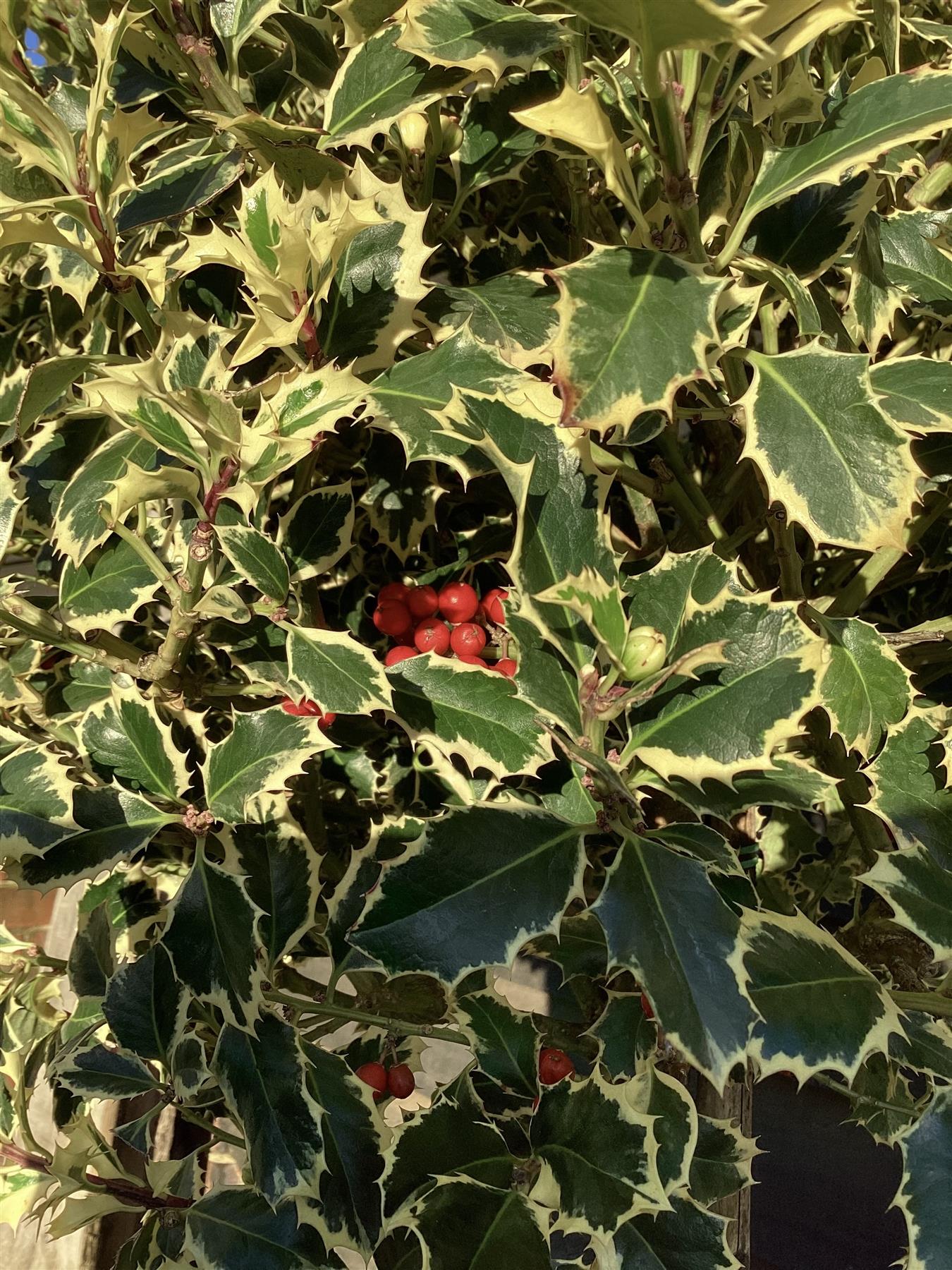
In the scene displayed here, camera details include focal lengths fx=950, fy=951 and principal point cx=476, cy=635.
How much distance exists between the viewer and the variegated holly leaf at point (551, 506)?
67 cm

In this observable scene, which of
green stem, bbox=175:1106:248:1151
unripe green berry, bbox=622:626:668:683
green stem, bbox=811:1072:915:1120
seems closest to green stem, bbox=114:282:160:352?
unripe green berry, bbox=622:626:668:683

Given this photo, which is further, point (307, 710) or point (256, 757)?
point (307, 710)

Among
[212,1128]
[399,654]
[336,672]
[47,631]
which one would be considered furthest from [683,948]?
[47,631]

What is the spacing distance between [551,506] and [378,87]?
1.27ft

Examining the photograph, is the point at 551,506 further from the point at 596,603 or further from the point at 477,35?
the point at 477,35

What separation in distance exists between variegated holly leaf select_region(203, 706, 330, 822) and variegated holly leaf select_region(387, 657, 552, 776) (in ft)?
0.27

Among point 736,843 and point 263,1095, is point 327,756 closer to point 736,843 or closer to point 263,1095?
point 263,1095

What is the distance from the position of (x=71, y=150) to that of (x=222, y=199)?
350mm

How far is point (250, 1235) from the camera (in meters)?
0.81

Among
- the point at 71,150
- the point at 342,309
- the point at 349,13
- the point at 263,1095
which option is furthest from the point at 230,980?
the point at 349,13

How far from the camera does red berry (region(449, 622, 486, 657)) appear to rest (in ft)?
3.06

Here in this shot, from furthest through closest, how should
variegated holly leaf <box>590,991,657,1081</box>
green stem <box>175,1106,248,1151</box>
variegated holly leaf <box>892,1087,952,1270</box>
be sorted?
green stem <box>175,1106,248,1151</box> → variegated holly leaf <box>590,991,657,1081</box> → variegated holly leaf <box>892,1087,952,1270</box>

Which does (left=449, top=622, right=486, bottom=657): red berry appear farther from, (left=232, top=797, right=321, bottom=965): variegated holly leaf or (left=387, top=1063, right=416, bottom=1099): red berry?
(left=387, top=1063, right=416, bottom=1099): red berry

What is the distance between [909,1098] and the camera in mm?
911
